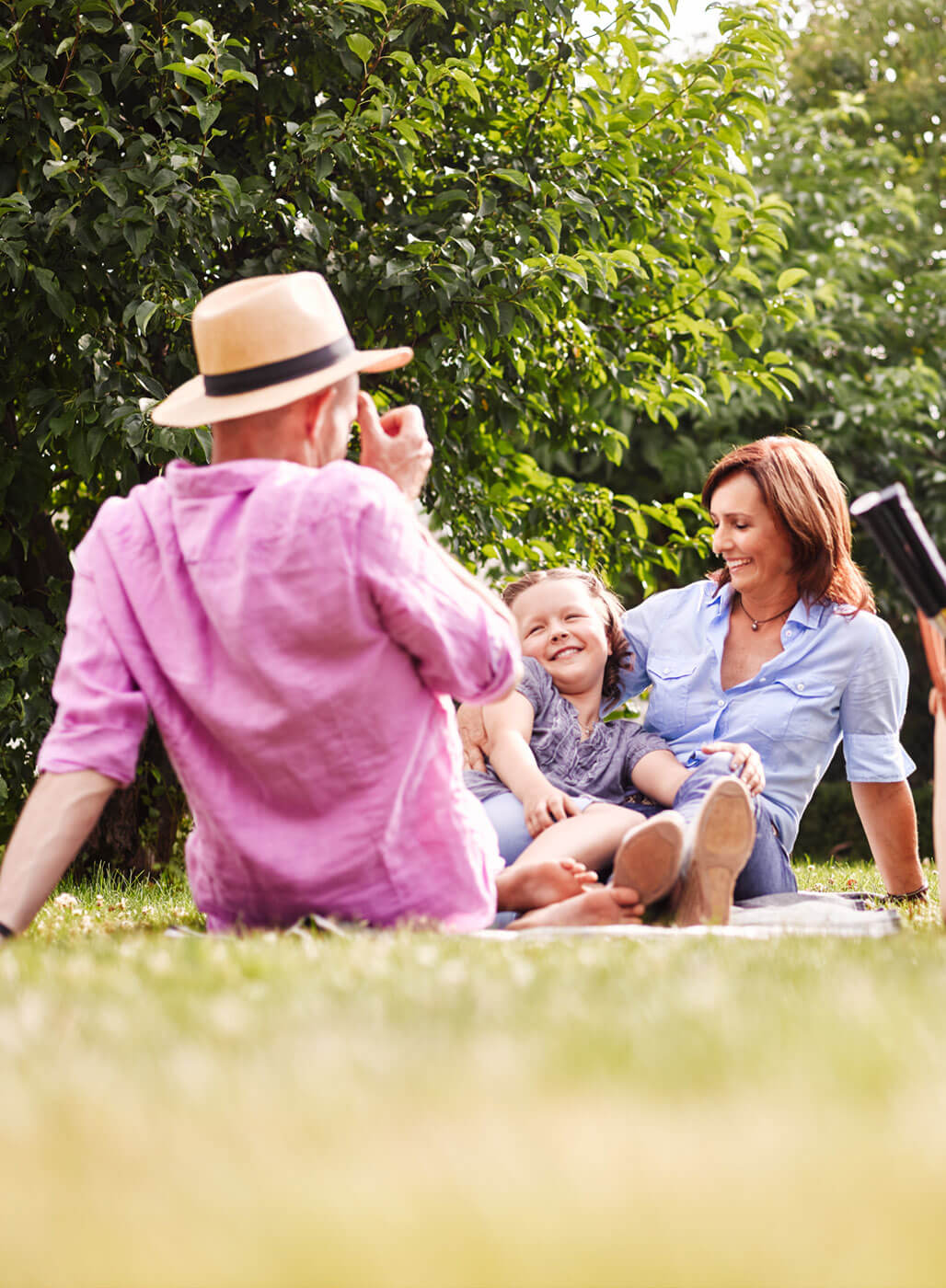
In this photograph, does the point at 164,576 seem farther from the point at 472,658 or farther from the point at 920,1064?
the point at 920,1064

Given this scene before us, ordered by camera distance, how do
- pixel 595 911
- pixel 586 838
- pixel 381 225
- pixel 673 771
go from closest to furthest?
pixel 595 911 → pixel 586 838 → pixel 673 771 → pixel 381 225

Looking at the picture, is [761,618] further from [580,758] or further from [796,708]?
[580,758]

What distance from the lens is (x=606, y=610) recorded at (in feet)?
15.0

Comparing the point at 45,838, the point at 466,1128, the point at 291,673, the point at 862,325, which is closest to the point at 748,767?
the point at 291,673

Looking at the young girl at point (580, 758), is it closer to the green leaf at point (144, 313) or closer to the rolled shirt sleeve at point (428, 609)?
the rolled shirt sleeve at point (428, 609)

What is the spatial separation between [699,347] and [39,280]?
3.21 meters

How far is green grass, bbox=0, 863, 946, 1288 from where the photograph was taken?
1.15 meters

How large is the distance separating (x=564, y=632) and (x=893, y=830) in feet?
4.39

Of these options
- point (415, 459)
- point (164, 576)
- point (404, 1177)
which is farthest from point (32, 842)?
point (404, 1177)

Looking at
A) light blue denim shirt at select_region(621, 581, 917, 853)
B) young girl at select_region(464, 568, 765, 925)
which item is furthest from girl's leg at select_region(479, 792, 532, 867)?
light blue denim shirt at select_region(621, 581, 917, 853)

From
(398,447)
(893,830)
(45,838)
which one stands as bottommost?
(893,830)

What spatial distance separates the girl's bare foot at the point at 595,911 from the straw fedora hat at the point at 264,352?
1.30 metres

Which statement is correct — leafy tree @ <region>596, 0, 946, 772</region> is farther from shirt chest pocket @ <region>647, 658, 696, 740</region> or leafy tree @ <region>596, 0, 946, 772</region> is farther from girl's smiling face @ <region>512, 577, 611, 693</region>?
girl's smiling face @ <region>512, 577, 611, 693</region>

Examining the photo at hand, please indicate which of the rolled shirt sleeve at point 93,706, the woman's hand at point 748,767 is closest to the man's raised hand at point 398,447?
the rolled shirt sleeve at point 93,706
